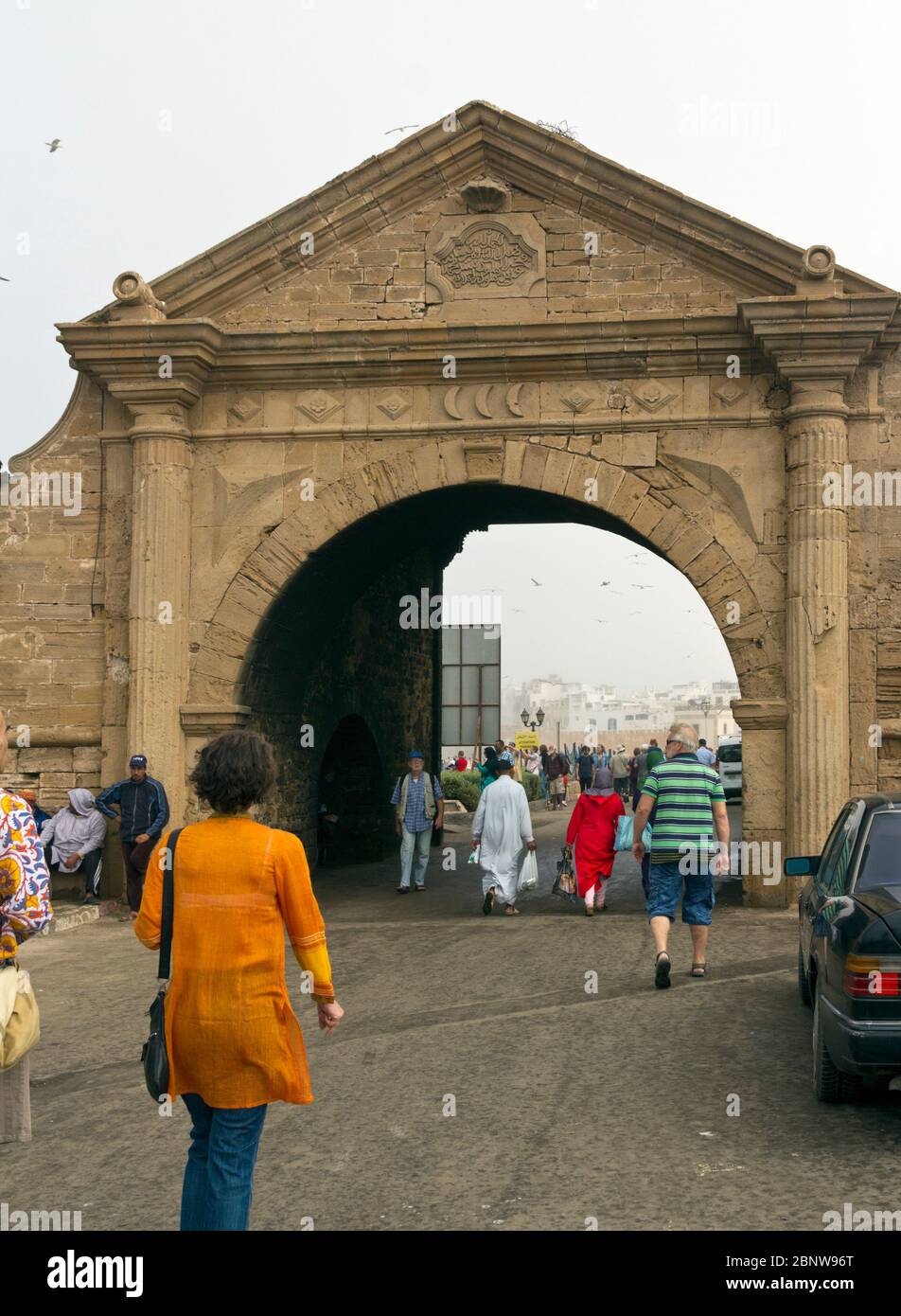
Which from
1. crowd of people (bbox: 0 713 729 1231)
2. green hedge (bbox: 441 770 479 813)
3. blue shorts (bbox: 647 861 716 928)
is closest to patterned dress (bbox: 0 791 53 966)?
crowd of people (bbox: 0 713 729 1231)

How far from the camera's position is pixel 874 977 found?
527 cm

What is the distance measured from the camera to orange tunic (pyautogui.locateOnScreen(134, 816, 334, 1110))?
372cm

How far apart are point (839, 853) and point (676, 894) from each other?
A: 2006 millimetres

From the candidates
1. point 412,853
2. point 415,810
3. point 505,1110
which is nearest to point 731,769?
point 412,853

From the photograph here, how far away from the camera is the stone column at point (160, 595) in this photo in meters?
12.5

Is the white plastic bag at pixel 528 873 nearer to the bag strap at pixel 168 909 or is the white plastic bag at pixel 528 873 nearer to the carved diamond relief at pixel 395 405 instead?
the carved diamond relief at pixel 395 405

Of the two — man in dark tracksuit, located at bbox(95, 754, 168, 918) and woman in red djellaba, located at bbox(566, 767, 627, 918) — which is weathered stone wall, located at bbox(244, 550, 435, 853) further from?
woman in red djellaba, located at bbox(566, 767, 627, 918)

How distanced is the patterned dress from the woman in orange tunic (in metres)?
0.70

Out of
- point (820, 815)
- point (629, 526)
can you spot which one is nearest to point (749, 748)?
point (820, 815)

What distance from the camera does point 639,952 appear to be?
32.7 ft

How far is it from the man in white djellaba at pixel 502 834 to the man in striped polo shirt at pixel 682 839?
3610 millimetres

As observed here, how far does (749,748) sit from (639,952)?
9.13 ft

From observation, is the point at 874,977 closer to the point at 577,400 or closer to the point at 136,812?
the point at 136,812

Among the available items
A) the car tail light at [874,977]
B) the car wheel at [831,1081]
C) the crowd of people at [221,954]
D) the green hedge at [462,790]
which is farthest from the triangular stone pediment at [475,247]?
the green hedge at [462,790]
